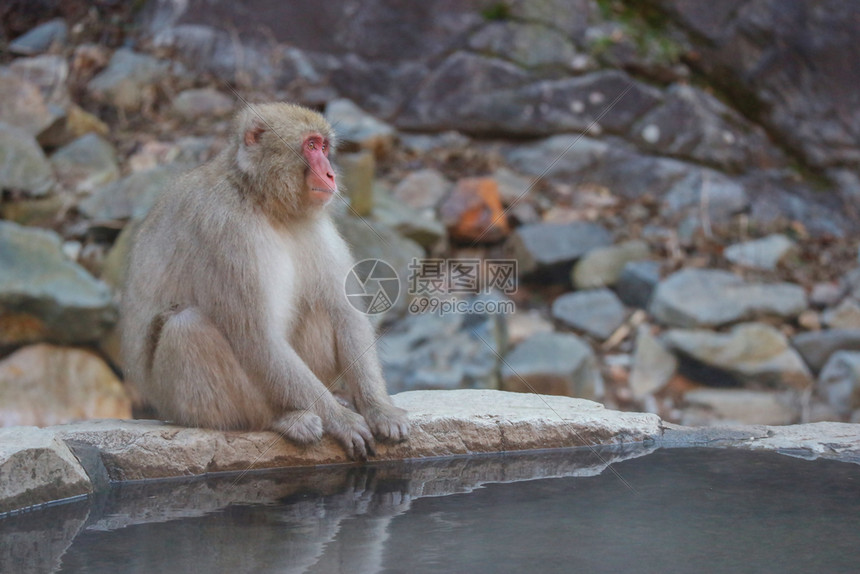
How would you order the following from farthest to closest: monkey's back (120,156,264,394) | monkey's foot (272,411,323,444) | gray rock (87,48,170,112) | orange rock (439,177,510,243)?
gray rock (87,48,170,112)
orange rock (439,177,510,243)
monkey's back (120,156,264,394)
monkey's foot (272,411,323,444)

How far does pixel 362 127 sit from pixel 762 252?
13.1ft

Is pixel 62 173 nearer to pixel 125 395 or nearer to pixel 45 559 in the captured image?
pixel 125 395

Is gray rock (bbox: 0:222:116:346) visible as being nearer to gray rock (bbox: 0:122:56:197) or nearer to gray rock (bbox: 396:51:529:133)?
gray rock (bbox: 0:122:56:197)

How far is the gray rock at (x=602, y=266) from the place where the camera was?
337 inches

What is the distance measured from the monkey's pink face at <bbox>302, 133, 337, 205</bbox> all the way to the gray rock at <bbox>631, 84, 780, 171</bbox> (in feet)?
21.5

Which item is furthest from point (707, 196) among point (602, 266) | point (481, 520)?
point (481, 520)

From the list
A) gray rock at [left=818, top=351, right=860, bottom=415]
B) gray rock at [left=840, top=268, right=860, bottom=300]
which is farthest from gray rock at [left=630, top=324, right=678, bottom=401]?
gray rock at [left=840, top=268, right=860, bottom=300]

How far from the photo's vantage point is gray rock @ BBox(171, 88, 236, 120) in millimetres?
9453

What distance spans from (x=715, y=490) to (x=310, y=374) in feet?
5.14

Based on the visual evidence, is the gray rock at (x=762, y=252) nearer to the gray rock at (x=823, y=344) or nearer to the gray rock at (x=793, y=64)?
the gray rock at (x=823, y=344)

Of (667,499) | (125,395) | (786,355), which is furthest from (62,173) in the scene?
(667,499)

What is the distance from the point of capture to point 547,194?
9531 millimetres

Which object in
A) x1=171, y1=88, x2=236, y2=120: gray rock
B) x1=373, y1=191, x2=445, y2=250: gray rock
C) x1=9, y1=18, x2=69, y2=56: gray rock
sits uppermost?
x1=9, y1=18, x2=69, y2=56: gray rock

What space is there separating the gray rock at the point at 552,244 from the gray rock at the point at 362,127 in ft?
5.47
